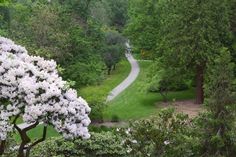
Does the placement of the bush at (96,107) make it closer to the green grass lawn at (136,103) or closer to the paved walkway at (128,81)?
the green grass lawn at (136,103)

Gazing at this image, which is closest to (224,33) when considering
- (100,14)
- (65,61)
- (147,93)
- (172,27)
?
(172,27)

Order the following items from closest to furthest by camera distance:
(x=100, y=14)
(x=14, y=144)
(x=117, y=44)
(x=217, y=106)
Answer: (x=217, y=106)
(x=14, y=144)
(x=117, y=44)
(x=100, y=14)

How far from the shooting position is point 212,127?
46.8 feet

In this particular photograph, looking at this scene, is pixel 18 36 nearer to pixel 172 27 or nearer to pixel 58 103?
pixel 172 27

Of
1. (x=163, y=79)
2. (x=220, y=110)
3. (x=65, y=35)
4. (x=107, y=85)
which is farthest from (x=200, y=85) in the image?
(x=220, y=110)

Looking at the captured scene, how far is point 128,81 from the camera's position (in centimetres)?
4844

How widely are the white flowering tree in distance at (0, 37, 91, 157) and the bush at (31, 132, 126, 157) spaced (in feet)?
20.4

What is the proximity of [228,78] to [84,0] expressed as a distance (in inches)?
1374

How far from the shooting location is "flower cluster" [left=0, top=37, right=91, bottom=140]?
995 cm

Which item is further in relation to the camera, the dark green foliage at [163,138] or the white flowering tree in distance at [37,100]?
the dark green foliage at [163,138]

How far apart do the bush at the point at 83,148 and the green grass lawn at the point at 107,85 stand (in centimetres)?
1275

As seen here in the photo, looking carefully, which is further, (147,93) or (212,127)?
Result: (147,93)

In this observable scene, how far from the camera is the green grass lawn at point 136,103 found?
3438 centimetres

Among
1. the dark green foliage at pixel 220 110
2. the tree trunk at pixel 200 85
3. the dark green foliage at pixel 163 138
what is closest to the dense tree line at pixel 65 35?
the tree trunk at pixel 200 85
